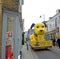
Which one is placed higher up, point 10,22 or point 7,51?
point 10,22

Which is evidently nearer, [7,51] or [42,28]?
[7,51]

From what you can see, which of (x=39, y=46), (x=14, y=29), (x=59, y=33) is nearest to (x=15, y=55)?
(x=14, y=29)

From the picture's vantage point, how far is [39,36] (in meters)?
31.7

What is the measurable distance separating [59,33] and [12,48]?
44.1 m

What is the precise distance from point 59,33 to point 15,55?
43.8 m

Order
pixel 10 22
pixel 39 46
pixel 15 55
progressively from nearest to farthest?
pixel 10 22 → pixel 15 55 → pixel 39 46

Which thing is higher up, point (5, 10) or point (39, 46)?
point (5, 10)

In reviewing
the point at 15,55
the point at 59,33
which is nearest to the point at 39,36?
the point at 59,33

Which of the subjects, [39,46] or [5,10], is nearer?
[5,10]

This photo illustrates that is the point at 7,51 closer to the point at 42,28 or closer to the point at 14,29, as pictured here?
the point at 14,29

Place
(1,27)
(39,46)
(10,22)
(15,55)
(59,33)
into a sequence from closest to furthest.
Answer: (1,27) → (10,22) → (15,55) → (39,46) → (59,33)

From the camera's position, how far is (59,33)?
51.3 m

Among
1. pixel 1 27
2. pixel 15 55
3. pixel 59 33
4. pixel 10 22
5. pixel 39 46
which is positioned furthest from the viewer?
pixel 59 33

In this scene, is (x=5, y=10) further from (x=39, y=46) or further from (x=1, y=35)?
(x=39, y=46)
